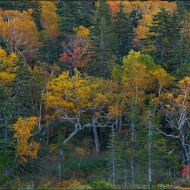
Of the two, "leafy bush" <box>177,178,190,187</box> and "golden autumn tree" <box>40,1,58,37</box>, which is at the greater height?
"golden autumn tree" <box>40,1,58,37</box>

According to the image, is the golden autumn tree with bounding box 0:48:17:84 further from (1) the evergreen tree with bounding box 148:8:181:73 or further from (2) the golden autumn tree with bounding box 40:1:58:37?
(2) the golden autumn tree with bounding box 40:1:58:37

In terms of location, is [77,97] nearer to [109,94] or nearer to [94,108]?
[94,108]

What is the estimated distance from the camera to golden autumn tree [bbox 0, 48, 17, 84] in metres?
40.8

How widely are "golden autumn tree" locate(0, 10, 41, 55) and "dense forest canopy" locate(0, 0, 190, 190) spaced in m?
0.12

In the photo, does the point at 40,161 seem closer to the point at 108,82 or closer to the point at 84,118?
the point at 84,118

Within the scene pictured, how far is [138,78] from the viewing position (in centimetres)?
4353

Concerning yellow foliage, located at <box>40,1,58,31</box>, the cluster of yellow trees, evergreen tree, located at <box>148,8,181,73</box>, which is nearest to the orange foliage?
the cluster of yellow trees

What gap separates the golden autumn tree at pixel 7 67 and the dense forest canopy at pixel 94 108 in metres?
0.10

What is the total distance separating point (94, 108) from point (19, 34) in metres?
15.3

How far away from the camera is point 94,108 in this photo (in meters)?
43.1

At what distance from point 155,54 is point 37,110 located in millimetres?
15059

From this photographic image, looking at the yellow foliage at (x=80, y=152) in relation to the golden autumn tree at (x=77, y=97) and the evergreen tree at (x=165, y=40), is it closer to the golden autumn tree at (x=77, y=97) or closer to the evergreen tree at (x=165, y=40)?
the golden autumn tree at (x=77, y=97)

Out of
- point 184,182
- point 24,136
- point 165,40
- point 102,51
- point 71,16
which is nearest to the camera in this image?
point 184,182

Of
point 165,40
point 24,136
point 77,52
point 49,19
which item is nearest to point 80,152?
point 24,136
